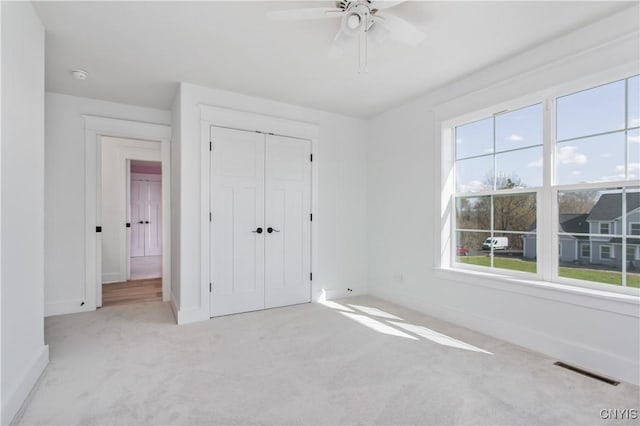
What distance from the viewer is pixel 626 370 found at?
2.10 meters

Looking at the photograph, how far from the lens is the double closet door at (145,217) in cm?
804

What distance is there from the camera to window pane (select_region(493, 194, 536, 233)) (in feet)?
9.10

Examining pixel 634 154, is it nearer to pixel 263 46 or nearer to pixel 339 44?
pixel 339 44

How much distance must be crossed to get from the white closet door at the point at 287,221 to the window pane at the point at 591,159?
104 inches

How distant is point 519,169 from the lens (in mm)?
2867

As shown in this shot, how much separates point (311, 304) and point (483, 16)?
3.36m

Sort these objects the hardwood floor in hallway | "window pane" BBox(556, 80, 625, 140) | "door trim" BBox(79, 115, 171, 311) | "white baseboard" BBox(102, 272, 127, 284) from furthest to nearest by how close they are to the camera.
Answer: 1. "white baseboard" BBox(102, 272, 127, 284)
2. the hardwood floor in hallway
3. "door trim" BBox(79, 115, 171, 311)
4. "window pane" BBox(556, 80, 625, 140)

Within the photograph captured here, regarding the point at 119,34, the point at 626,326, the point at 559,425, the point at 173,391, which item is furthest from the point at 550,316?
the point at 119,34

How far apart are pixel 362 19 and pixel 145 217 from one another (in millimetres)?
8075

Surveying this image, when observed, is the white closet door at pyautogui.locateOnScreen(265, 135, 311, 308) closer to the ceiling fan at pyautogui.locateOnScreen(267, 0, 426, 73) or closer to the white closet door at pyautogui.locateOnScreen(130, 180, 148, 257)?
the ceiling fan at pyautogui.locateOnScreen(267, 0, 426, 73)

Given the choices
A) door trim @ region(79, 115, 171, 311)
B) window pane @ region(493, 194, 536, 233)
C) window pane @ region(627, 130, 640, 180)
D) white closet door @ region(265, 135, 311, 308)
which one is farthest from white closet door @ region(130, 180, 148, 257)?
window pane @ region(627, 130, 640, 180)

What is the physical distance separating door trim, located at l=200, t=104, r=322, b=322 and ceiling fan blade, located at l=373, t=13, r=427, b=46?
2059mm

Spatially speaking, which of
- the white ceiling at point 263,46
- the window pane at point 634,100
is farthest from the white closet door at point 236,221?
the window pane at point 634,100

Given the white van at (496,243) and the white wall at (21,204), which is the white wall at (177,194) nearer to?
the white wall at (21,204)
